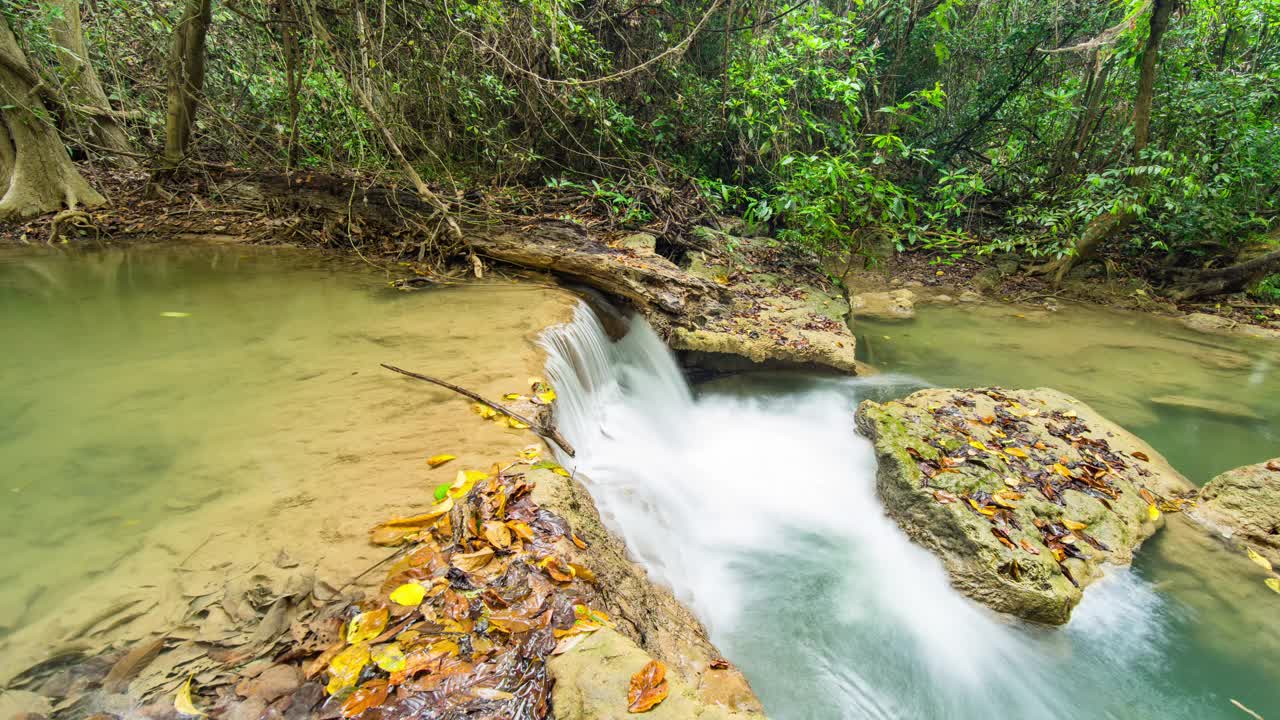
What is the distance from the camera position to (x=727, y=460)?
16.2 ft

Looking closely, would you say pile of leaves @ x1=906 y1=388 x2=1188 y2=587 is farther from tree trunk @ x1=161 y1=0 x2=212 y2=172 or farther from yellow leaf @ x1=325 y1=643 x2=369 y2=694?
tree trunk @ x1=161 y1=0 x2=212 y2=172

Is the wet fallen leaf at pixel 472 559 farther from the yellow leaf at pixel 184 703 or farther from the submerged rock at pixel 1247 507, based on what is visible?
the submerged rock at pixel 1247 507

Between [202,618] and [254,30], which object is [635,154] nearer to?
[254,30]

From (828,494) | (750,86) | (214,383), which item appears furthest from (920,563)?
(750,86)

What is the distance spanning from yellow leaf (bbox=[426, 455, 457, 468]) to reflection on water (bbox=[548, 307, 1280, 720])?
949mm

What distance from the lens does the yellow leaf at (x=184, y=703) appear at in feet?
4.84

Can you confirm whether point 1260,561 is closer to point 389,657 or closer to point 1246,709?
point 1246,709

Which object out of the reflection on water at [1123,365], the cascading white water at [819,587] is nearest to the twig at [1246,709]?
the cascading white water at [819,587]

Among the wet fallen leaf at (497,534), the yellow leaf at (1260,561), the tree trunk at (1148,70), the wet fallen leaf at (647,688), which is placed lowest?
the yellow leaf at (1260,561)

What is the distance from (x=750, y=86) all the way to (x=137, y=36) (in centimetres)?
927

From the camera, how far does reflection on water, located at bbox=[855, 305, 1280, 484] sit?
17.4ft

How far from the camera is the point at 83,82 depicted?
8875 millimetres

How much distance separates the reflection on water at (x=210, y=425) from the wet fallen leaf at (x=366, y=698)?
0.51m

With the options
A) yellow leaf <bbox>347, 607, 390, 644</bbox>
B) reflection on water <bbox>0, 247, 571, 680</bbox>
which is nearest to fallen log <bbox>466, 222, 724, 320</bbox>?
reflection on water <bbox>0, 247, 571, 680</bbox>
